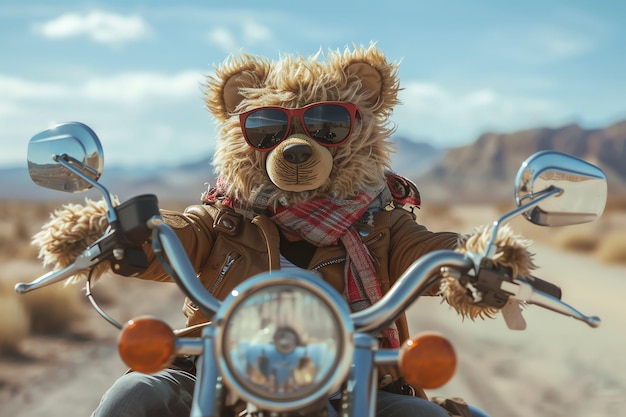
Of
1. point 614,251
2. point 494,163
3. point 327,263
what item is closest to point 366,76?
point 327,263

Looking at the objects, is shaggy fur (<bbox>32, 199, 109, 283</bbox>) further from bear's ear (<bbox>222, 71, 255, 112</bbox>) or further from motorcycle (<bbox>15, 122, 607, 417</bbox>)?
bear's ear (<bbox>222, 71, 255, 112</bbox>)

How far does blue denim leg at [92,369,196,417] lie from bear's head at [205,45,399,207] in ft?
2.46

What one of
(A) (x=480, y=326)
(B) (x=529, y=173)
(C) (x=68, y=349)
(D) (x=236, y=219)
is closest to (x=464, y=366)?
(A) (x=480, y=326)

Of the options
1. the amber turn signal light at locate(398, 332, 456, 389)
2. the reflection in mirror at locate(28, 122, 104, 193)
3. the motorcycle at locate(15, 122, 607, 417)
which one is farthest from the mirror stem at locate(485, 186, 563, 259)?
the reflection in mirror at locate(28, 122, 104, 193)

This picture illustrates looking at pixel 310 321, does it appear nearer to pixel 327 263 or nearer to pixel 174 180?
pixel 327 263

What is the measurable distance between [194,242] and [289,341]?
51.0 inches

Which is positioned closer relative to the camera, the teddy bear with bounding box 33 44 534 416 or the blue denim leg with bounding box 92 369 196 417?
the blue denim leg with bounding box 92 369 196 417

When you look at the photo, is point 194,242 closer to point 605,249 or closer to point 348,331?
point 348,331

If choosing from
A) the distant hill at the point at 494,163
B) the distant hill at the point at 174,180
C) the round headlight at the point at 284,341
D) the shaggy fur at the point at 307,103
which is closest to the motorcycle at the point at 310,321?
the round headlight at the point at 284,341

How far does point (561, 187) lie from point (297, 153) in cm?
95

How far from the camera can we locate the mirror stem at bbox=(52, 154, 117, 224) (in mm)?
1914

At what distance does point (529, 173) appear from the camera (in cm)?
179

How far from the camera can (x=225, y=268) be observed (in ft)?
8.41

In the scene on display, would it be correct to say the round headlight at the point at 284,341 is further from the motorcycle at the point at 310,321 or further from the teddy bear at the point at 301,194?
the teddy bear at the point at 301,194
